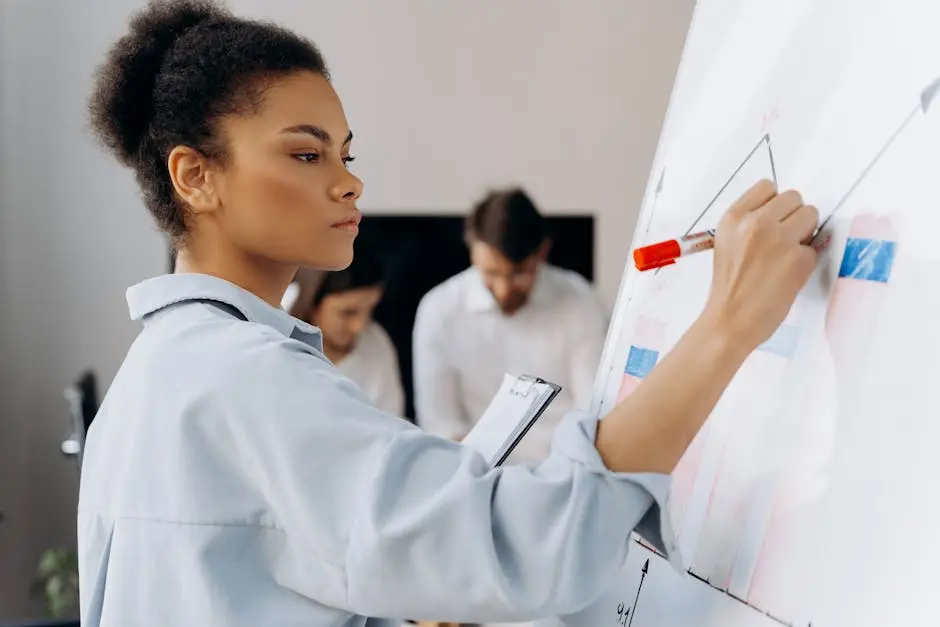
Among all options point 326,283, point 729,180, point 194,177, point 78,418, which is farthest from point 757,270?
point 326,283

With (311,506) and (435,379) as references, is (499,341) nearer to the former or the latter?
(435,379)

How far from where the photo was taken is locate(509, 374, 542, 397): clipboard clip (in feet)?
3.14

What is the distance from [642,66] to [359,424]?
9.67 feet

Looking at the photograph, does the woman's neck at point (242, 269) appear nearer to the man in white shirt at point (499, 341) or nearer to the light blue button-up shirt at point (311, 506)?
the light blue button-up shirt at point (311, 506)

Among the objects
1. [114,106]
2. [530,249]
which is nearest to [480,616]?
[114,106]

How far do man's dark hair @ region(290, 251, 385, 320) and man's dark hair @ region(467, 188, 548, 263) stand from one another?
306mm

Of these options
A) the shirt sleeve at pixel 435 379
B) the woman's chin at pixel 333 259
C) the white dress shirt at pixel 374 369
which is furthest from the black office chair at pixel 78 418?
the woman's chin at pixel 333 259

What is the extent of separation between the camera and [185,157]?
839 mm

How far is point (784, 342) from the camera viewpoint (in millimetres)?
778

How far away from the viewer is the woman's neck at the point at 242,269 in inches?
33.9

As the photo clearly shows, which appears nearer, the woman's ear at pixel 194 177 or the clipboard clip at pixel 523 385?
the woman's ear at pixel 194 177

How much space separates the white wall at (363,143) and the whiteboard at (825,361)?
242 cm

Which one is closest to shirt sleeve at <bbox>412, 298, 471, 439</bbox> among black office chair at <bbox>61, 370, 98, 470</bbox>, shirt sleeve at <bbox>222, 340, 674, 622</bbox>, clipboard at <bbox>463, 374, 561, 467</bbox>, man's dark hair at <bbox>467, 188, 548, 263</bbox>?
man's dark hair at <bbox>467, 188, 548, 263</bbox>

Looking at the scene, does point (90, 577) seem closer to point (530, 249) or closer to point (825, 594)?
point (825, 594)
